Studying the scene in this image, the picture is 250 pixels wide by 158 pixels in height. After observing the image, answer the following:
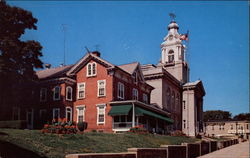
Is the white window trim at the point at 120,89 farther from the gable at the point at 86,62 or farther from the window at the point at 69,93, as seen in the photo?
the window at the point at 69,93

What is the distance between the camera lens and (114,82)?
3919 cm

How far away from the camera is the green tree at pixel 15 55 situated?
3309cm

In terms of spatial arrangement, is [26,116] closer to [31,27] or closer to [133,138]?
[31,27]

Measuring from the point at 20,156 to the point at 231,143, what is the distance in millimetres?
38293

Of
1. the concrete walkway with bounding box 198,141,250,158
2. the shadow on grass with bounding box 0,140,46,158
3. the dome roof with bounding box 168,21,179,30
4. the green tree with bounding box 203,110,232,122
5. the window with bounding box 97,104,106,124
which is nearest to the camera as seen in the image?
the shadow on grass with bounding box 0,140,46,158

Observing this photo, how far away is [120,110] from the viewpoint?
3694 centimetres

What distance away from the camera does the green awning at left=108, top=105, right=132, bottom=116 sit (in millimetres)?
36391

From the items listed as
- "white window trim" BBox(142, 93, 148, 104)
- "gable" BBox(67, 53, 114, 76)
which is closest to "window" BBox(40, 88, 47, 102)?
"gable" BBox(67, 53, 114, 76)

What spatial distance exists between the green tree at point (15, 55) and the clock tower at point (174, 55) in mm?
39546

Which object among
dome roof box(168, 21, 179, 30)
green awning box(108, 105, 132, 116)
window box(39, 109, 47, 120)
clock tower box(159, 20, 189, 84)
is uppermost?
dome roof box(168, 21, 179, 30)

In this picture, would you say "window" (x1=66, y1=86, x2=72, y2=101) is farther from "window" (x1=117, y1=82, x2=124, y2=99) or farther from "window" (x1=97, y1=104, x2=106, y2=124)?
"window" (x1=117, y1=82, x2=124, y2=99)

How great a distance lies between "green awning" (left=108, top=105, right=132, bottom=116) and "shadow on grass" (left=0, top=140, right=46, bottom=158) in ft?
71.3

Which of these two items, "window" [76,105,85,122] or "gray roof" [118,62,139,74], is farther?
"gray roof" [118,62,139,74]

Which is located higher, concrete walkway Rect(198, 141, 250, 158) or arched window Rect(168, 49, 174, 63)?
arched window Rect(168, 49, 174, 63)
